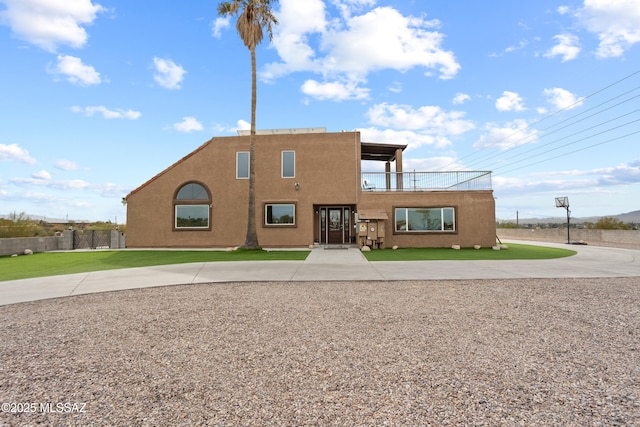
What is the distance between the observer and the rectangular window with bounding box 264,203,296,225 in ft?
62.3

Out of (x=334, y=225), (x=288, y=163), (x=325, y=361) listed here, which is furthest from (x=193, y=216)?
(x=325, y=361)

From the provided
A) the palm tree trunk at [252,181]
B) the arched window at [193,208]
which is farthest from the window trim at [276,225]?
the arched window at [193,208]

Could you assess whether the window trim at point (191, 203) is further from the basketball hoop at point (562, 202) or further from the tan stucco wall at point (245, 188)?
the basketball hoop at point (562, 202)

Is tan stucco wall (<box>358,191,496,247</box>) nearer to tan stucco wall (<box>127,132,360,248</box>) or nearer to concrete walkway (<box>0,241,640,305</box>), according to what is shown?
tan stucco wall (<box>127,132,360,248</box>)

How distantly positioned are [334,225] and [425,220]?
5335 mm

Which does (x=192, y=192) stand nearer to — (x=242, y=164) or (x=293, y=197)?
(x=242, y=164)

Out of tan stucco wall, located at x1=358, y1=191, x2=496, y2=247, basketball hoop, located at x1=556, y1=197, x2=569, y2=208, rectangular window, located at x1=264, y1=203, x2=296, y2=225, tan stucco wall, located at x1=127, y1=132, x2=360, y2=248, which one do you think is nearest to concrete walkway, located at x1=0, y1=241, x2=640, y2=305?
tan stucco wall, located at x1=358, y1=191, x2=496, y2=247

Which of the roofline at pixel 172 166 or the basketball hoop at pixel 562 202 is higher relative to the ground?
the roofline at pixel 172 166

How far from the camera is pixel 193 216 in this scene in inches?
761

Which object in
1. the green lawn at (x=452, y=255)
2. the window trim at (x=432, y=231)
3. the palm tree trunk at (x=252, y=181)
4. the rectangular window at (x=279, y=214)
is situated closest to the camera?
the green lawn at (x=452, y=255)

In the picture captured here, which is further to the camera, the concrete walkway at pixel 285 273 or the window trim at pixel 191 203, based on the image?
the window trim at pixel 191 203

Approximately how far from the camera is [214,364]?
361cm

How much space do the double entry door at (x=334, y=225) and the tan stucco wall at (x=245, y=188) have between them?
1.16m

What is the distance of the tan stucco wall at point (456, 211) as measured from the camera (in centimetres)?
1853
